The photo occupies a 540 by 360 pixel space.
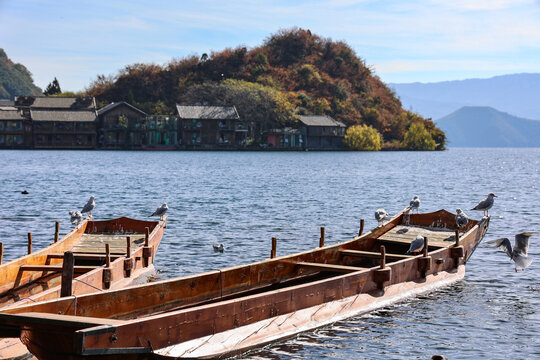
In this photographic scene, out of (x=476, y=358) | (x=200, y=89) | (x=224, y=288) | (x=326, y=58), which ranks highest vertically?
(x=326, y=58)

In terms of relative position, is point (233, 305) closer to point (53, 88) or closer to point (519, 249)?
point (519, 249)

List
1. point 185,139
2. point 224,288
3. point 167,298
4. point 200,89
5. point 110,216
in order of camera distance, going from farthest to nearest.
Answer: point 200,89
point 185,139
point 110,216
point 224,288
point 167,298

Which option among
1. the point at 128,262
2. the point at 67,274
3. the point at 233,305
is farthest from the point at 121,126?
the point at 233,305

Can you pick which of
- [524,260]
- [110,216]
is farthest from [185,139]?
[524,260]

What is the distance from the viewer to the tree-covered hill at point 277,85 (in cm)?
12638

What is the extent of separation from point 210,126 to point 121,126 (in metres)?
16.1

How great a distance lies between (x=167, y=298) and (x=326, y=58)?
148 meters

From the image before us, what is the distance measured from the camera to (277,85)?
13712 centimetres

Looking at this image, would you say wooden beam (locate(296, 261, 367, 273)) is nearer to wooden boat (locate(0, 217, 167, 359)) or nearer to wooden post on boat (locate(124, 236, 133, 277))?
wooden post on boat (locate(124, 236, 133, 277))

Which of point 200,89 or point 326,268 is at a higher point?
point 200,89

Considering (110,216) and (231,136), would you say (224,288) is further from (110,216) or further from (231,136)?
(231,136)

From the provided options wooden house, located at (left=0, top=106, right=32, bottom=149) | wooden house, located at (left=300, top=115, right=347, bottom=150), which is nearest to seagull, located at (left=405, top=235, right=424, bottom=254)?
wooden house, located at (left=300, top=115, right=347, bottom=150)

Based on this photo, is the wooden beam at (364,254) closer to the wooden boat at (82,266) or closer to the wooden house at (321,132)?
the wooden boat at (82,266)

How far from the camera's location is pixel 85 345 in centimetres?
945
